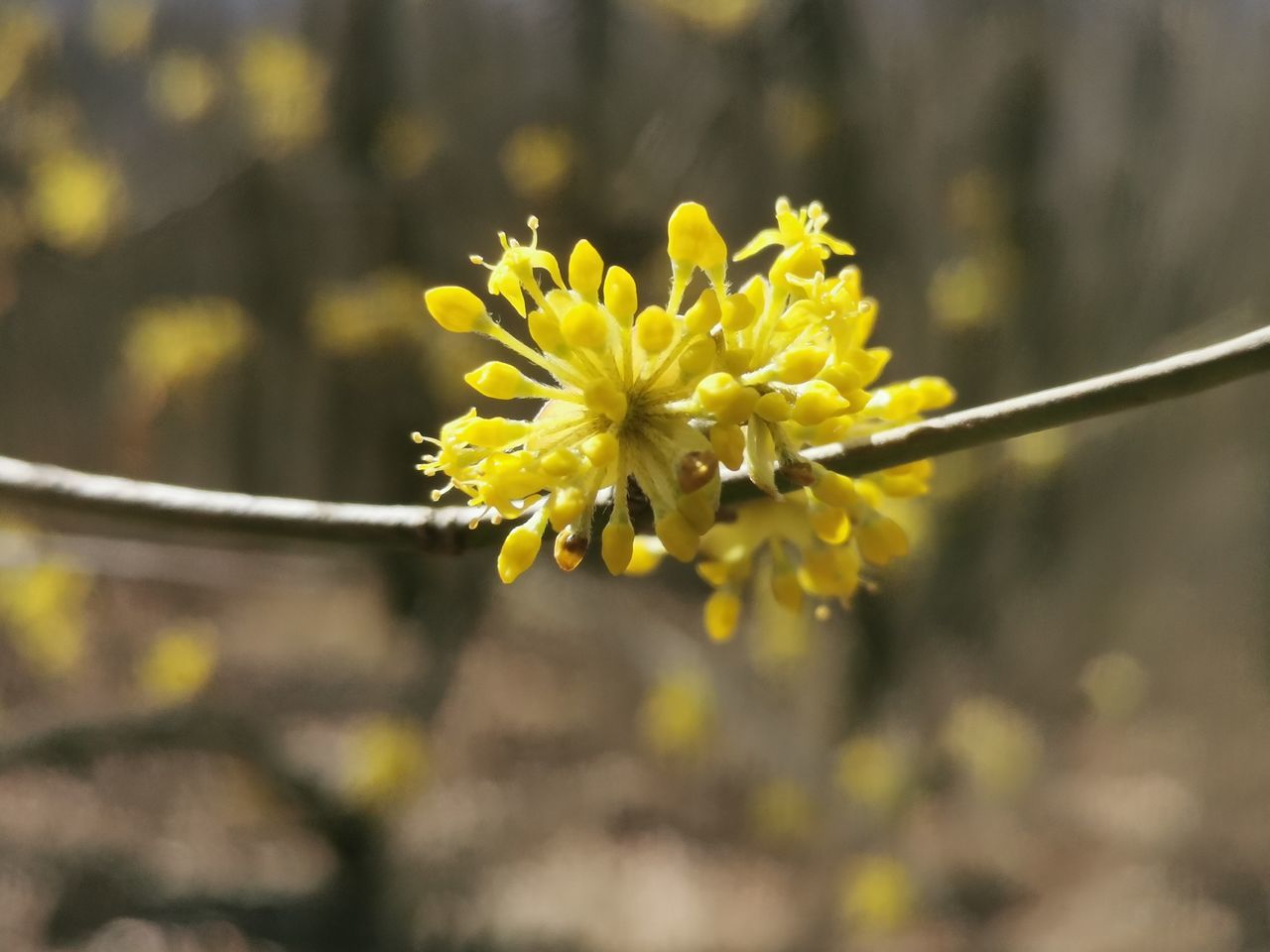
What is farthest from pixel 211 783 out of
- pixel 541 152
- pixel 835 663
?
pixel 541 152

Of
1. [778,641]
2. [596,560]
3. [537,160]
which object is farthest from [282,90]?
[778,641]

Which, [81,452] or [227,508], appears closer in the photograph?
[227,508]

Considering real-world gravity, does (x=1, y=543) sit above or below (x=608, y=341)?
above

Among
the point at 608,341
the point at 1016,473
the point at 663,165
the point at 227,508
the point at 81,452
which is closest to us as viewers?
the point at 608,341

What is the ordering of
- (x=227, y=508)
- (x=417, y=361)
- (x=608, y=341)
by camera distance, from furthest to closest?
1. (x=417, y=361)
2. (x=227, y=508)
3. (x=608, y=341)

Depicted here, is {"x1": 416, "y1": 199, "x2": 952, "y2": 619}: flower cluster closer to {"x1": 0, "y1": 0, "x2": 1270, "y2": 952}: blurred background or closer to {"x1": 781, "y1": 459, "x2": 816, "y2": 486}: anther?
{"x1": 781, "y1": 459, "x2": 816, "y2": 486}: anther

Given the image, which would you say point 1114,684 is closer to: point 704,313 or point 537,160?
point 537,160

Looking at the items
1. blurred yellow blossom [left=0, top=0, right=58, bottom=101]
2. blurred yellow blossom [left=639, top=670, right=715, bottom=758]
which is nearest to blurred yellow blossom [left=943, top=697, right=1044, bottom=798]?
blurred yellow blossom [left=639, top=670, right=715, bottom=758]

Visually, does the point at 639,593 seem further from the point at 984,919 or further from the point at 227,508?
the point at 227,508
